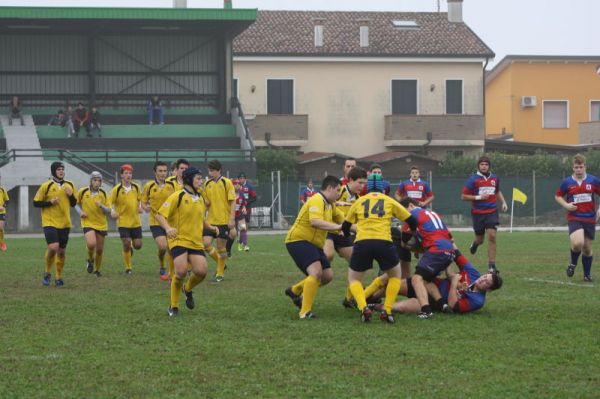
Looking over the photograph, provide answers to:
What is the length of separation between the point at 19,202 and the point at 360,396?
34.6 metres

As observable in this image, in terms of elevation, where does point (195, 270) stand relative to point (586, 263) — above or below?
above

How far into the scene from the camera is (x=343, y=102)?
59.2 meters

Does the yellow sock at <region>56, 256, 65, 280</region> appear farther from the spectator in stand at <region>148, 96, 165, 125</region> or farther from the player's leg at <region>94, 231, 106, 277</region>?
the spectator in stand at <region>148, 96, 165, 125</region>

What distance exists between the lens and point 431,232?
1317cm

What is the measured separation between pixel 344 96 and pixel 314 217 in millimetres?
46449

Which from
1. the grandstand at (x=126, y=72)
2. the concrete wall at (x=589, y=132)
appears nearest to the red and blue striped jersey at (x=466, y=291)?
the grandstand at (x=126, y=72)

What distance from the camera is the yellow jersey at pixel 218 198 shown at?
18797 millimetres

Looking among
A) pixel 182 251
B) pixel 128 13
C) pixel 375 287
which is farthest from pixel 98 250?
pixel 128 13

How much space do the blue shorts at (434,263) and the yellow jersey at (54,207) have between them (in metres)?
6.90

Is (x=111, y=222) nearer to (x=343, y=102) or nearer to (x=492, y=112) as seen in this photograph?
(x=343, y=102)

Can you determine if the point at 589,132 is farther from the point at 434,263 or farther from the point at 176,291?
the point at 176,291

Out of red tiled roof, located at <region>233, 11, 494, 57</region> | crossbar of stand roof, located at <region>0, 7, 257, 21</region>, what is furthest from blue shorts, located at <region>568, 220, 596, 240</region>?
red tiled roof, located at <region>233, 11, 494, 57</region>

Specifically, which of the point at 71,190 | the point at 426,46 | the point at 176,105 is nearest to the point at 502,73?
the point at 426,46

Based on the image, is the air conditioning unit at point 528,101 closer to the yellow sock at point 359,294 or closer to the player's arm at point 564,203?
the player's arm at point 564,203
